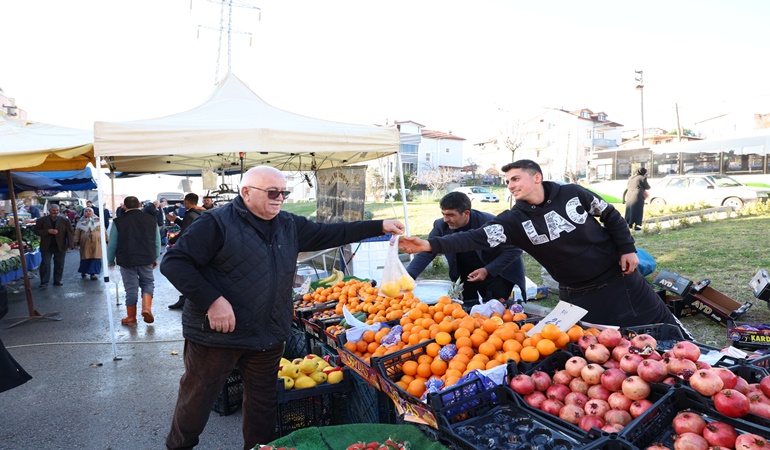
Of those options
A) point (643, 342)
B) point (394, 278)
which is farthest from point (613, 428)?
point (394, 278)

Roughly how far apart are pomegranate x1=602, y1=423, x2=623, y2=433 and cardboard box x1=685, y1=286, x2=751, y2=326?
4556 millimetres

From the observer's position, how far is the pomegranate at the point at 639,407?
2004 mm

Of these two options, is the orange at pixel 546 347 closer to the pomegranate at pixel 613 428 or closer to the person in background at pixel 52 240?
the pomegranate at pixel 613 428

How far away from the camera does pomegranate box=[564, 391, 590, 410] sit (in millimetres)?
2195

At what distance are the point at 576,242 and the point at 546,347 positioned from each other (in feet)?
3.08

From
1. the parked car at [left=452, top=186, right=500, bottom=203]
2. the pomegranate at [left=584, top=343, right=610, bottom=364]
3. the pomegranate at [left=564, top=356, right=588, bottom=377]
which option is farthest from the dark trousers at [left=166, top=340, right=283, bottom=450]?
Result: the parked car at [left=452, top=186, right=500, bottom=203]

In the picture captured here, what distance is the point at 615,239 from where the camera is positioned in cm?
337

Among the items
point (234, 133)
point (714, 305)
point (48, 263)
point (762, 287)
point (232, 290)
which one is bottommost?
point (48, 263)

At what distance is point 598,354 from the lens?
2.43 meters

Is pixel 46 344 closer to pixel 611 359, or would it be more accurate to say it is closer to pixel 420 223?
pixel 611 359

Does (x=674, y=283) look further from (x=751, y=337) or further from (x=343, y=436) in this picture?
(x=343, y=436)

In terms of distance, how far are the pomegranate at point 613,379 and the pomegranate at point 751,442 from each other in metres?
0.54

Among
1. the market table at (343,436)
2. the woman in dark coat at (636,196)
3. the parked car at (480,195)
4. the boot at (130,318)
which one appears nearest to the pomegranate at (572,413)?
the market table at (343,436)

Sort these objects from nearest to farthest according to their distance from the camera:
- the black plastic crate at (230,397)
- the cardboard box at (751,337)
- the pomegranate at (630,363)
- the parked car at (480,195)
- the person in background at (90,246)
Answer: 1. the pomegranate at (630,363)
2. the cardboard box at (751,337)
3. the black plastic crate at (230,397)
4. the person in background at (90,246)
5. the parked car at (480,195)
